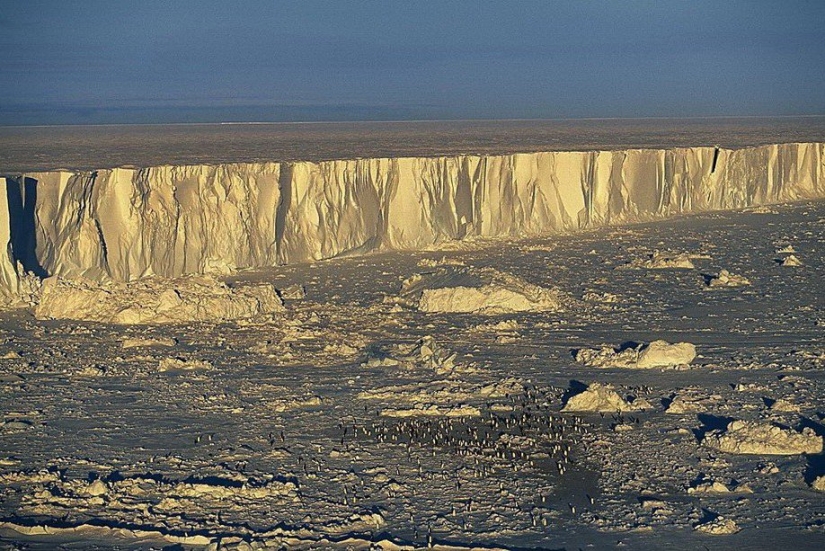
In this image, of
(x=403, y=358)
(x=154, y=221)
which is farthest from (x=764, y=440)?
(x=154, y=221)

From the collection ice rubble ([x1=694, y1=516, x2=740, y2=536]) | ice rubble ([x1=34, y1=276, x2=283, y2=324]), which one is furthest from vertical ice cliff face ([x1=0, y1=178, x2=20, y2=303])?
ice rubble ([x1=694, y1=516, x2=740, y2=536])

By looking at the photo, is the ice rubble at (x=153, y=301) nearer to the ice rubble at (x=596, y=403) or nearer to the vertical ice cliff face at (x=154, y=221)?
A: the vertical ice cliff face at (x=154, y=221)

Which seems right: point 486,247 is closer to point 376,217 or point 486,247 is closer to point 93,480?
point 376,217

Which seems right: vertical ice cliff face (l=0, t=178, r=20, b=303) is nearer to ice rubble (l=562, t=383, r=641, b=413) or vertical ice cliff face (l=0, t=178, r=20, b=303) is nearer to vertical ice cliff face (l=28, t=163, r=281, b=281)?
vertical ice cliff face (l=28, t=163, r=281, b=281)

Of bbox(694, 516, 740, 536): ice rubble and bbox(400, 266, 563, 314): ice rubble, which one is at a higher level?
bbox(400, 266, 563, 314): ice rubble

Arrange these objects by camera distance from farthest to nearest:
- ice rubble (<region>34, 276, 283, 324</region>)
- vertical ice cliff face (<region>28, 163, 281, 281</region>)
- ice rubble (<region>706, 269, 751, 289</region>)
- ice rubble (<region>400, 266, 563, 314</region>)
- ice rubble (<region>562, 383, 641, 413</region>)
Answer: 1. vertical ice cliff face (<region>28, 163, 281, 281</region>)
2. ice rubble (<region>706, 269, 751, 289</region>)
3. ice rubble (<region>400, 266, 563, 314</region>)
4. ice rubble (<region>34, 276, 283, 324</region>)
5. ice rubble (<region>562, 383, 641, 413</region>)

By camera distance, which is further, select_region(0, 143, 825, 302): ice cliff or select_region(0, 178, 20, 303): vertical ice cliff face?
select_region(0, 143, 825, 302): ice cliff

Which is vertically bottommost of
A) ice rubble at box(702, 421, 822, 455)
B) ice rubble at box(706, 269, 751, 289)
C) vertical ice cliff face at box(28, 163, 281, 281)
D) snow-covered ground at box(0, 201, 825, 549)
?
snow-covered ground at box(0, 201, 825, 549)

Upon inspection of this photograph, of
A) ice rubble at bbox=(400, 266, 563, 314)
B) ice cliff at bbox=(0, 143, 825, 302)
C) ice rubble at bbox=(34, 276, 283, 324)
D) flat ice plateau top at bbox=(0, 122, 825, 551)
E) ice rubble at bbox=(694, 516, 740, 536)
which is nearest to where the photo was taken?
ice rubble at bbox=(694, 516, 740, 536)

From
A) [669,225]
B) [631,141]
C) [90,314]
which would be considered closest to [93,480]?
[90,314]

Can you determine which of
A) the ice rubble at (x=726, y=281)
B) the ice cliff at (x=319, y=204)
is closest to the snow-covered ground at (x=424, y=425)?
the ice rubble at (x=726, y=281)
